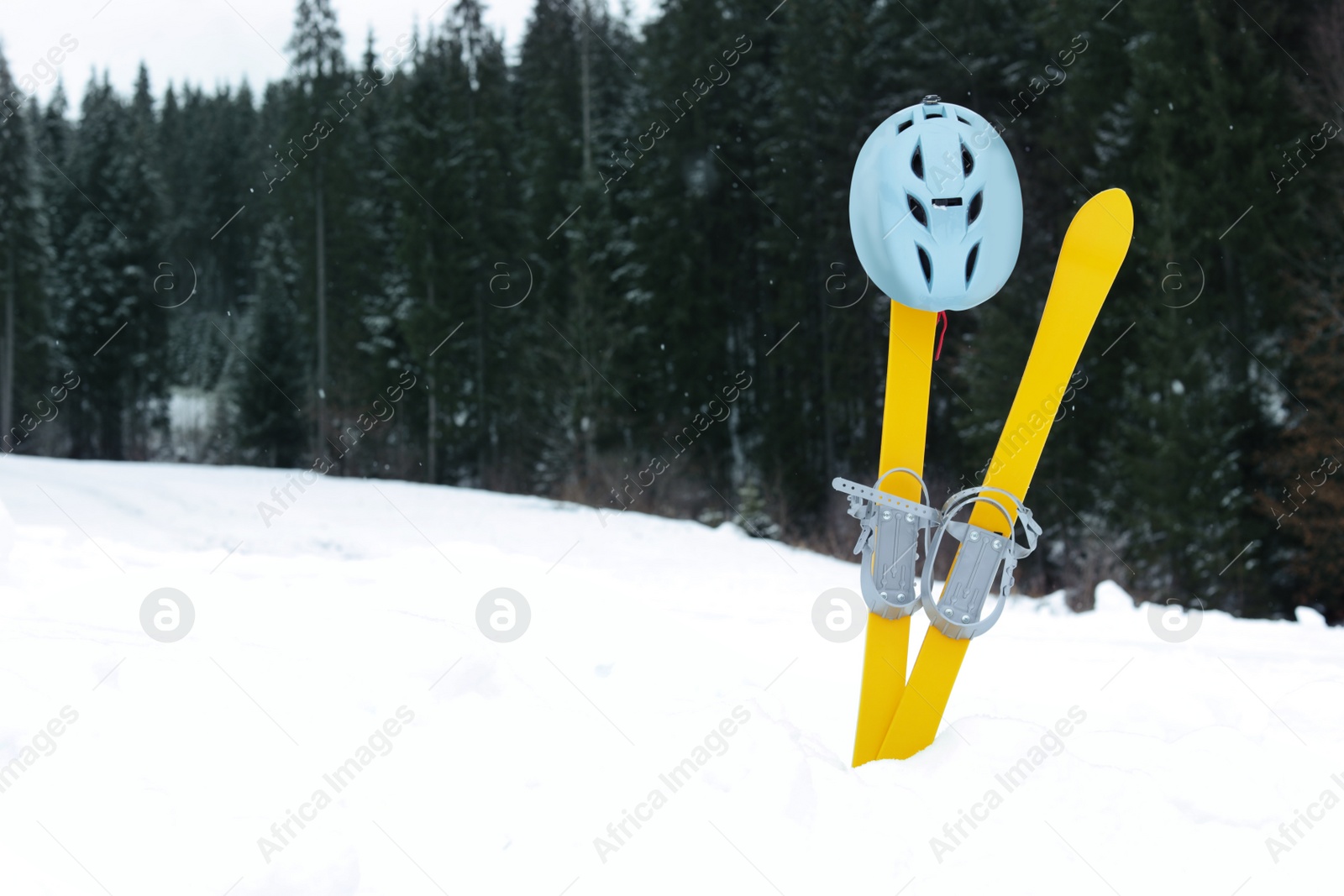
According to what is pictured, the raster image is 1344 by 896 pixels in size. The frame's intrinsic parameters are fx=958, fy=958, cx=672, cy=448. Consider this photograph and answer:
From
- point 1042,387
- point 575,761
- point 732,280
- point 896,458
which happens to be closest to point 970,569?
point 896,458

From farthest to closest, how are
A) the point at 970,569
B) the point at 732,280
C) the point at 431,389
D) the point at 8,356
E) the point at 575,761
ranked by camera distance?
the point at 8,356 → the point at 431,389 → the point at 732,280 → the point at 970,569 → the point at 575,761

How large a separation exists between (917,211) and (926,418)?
67cm

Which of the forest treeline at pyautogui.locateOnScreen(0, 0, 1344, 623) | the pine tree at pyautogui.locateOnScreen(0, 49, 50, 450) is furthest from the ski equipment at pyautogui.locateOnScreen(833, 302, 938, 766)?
the pine tree at pyautogui.locateOnScreen(0, 49, 50, 450)

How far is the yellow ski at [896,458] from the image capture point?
3104 millimetres

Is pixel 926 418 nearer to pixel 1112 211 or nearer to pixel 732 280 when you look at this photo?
pixel 1112 211

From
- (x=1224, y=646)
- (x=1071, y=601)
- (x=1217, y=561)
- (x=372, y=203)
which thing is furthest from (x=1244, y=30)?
(x=372, y=203)

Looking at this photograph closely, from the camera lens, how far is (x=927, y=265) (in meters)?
3.06

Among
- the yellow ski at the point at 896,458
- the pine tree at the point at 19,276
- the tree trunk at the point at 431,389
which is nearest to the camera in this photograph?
the yellow ski at the point at 896,458

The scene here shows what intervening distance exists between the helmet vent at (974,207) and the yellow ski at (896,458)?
32cm

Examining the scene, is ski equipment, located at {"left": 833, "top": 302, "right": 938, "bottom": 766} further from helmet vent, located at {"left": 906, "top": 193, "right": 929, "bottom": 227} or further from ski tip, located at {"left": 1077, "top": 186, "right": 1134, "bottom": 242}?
ski tip, located at {"left": 1077, "top": 186, "right": 1134, "bottom": 242}

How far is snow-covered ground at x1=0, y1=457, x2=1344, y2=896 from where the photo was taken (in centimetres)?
250

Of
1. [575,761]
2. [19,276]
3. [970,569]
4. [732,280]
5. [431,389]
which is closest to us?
[575,761]

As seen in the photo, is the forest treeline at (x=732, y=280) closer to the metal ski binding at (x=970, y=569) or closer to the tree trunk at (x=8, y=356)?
the tree trunk at (x=8, y=356)

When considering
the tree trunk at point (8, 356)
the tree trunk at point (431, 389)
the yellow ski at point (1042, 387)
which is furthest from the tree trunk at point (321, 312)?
the yellow ski at point (1042, 387)
